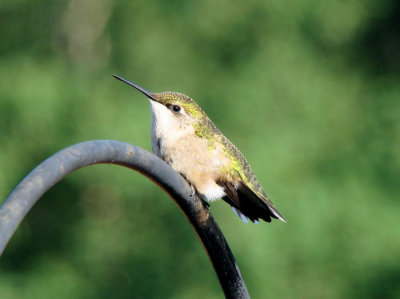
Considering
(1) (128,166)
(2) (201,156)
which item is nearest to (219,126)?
(2) (201,156)

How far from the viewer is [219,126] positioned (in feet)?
24.0

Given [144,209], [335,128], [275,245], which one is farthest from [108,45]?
[275,245]

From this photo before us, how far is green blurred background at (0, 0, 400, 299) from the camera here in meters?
6.83

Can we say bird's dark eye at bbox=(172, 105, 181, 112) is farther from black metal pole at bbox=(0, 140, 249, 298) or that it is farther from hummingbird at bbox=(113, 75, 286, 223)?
black metal pole at bbox=(0, 140, 249, 298)

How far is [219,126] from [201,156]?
13.5 feet

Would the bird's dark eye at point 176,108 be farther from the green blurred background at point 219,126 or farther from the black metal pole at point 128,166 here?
the green blurred background at point 219,126

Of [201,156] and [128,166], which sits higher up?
[201,156]

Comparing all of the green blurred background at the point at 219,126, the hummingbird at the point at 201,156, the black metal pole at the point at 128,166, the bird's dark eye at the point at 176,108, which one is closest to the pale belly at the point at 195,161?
the hummingbird at the point at 201,156

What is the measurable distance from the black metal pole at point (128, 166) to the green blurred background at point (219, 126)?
405 cm

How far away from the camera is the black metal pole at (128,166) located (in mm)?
1599

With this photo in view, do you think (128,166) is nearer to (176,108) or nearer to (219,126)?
(176,108)

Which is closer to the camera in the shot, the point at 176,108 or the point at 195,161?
the point at 195,161

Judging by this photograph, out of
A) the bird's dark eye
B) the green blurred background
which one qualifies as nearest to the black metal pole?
the bird's dark eye

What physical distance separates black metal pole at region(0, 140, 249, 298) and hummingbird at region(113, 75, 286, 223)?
706mm
